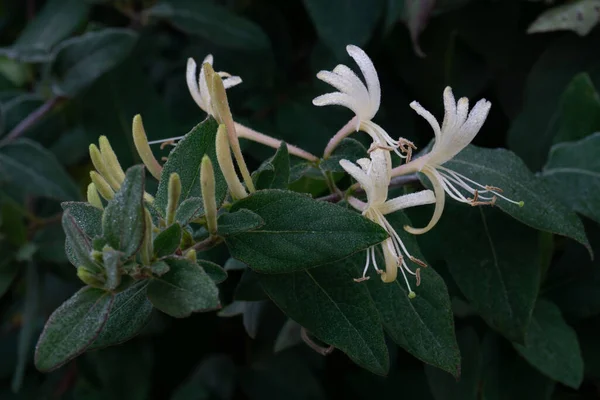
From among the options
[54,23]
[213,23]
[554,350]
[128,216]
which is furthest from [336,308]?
[54,23]

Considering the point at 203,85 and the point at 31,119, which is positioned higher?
the point at 203,85

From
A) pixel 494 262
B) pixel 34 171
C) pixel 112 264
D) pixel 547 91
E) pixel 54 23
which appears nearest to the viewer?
pixel 112 264

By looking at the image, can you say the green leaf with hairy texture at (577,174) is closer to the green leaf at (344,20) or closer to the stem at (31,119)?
the green leaf at (344,20)

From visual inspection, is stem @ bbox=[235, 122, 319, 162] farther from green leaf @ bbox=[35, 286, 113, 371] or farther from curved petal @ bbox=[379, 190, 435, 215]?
green leaf @ bbox=[35, 286, 113, 371]

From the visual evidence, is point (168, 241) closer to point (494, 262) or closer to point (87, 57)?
point (494, 262)

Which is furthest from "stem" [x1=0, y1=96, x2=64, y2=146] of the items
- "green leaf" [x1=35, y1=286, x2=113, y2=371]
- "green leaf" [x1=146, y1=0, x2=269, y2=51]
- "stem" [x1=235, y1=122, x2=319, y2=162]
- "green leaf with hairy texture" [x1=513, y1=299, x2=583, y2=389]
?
"green leaf with hairy texture" [x1=513, y1=299, x2=583, y2=389]

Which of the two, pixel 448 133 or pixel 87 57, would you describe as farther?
pixel 87 57

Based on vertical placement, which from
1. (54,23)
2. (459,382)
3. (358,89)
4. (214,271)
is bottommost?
(459,382)

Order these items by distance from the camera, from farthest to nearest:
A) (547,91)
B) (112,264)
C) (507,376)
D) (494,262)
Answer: (547,91) → (507,376) → (494,262) → (112,264)
